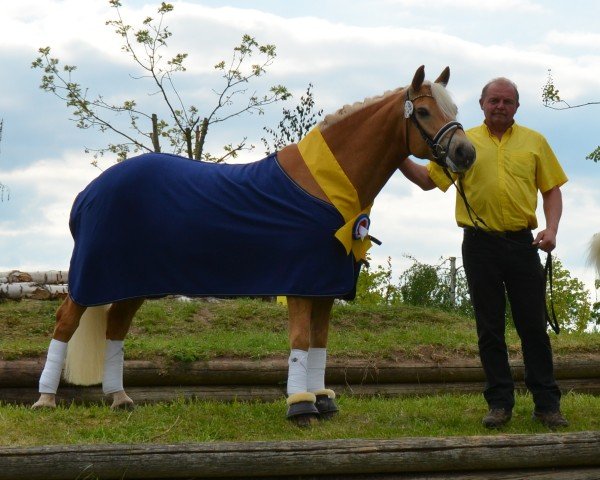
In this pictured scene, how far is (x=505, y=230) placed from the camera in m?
5.82

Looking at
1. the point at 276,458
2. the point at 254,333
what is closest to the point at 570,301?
the point at 254,333

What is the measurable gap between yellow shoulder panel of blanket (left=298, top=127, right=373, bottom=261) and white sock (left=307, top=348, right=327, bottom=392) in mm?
750

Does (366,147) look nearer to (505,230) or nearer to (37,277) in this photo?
(505,230)

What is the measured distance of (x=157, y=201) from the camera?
238 inches

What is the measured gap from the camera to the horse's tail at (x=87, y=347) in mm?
6441

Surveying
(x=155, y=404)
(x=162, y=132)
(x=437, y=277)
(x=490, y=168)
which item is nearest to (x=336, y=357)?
(x=155, y=404)

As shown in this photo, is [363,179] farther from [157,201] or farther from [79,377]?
[79,377]

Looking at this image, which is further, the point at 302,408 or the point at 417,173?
the point at 417,173

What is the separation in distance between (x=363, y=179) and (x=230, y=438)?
179 cm

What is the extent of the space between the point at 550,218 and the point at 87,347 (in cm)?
321

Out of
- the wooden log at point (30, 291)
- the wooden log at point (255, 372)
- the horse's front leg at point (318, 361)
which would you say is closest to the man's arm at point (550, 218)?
the horse's front leg at point (318, 361)

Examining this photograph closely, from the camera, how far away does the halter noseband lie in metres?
5.53

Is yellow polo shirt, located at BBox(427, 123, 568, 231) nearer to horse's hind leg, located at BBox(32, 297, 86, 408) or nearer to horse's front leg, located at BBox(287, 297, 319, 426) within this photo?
horse's front leg, located at BBox(287, 297, 319, 426)

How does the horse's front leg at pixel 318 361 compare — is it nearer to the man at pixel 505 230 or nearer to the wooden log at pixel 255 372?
the man at pixel 505 230
